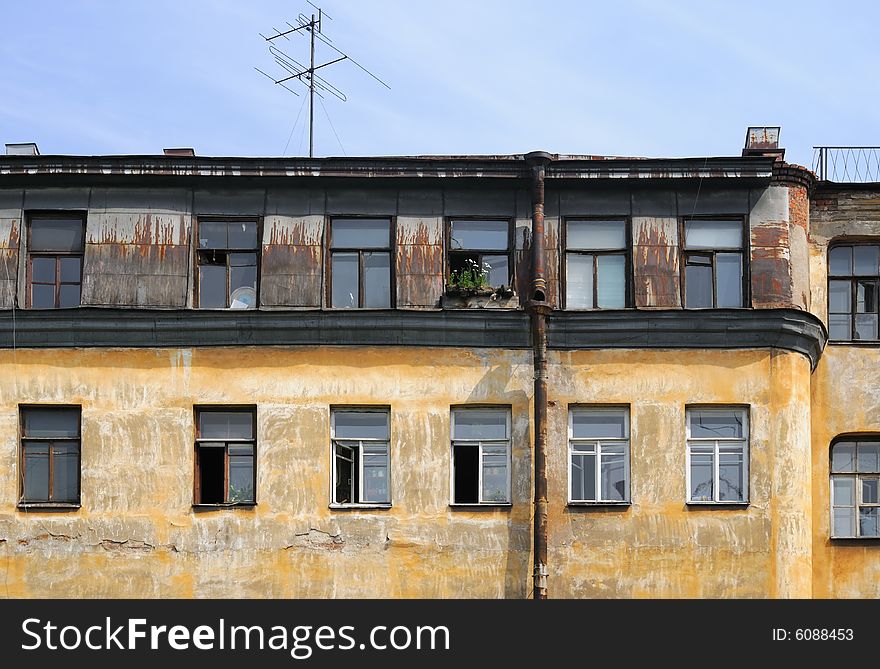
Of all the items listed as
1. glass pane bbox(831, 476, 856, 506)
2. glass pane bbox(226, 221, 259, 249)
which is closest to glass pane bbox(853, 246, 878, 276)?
glass pane bbox(831, 476, 856, 506)

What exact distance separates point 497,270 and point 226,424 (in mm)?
5374

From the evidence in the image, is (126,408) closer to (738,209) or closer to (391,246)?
(391,246)

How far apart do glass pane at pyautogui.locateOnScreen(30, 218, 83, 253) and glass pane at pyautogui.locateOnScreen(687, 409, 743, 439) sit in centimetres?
1102

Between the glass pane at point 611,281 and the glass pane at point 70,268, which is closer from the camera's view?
the glass pane at point 611,281

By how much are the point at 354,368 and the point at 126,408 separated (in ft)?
12.9

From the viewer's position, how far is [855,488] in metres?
30.6

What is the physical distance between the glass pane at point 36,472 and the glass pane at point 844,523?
13.8 meters

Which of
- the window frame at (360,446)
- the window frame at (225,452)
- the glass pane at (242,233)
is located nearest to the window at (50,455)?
the window frame at (225,452)

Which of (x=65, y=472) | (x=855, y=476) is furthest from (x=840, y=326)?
(x=65, y=472)

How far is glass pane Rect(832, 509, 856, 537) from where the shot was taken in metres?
30.4

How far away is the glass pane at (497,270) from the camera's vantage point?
97.9 ft

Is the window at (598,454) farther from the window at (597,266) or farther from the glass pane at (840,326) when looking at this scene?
the glass pane at (840,326)

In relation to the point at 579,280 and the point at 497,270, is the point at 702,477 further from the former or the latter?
the point at 497,270
